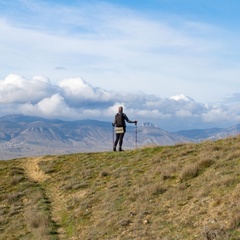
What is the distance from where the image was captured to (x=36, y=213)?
781 inches

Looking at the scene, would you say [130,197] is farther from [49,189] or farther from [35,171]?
[35,171]

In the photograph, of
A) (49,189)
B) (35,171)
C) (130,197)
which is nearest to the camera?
(130,197)

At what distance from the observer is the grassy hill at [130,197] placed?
47.7 feet

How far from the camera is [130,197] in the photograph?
19062mm

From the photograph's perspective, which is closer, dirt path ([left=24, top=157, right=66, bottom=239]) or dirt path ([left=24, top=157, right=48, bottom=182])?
dirt path ([left=24, top=157, right=66, bottom=239])

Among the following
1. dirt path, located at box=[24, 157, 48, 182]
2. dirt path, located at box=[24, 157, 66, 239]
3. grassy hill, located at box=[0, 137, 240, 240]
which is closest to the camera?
grassy hill, located at box=[0, 137, 240, 240]

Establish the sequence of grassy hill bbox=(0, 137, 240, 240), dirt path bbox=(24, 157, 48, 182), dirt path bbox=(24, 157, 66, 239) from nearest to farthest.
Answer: grassy hill bbox=(0, 137, 240, 240)
dirt path bbox=(24, 157, 66, 239)
dirt path bbox=(24, 157, 48, 182)

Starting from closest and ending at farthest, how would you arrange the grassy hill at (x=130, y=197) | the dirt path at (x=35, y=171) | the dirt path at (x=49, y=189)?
the grassy hill at (x=130, y=197) < the dirt path at (x=49, y=189) < the dirt path at (x=35, y=171)

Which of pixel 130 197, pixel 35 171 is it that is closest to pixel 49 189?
pixel 35 171

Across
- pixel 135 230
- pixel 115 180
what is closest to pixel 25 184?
pixel 115 180

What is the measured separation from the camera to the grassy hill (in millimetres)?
14553

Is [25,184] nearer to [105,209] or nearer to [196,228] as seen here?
[105,209]

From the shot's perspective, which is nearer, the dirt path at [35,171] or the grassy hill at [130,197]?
the grassy hill at [130,197]

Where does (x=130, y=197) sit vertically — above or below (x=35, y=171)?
below
